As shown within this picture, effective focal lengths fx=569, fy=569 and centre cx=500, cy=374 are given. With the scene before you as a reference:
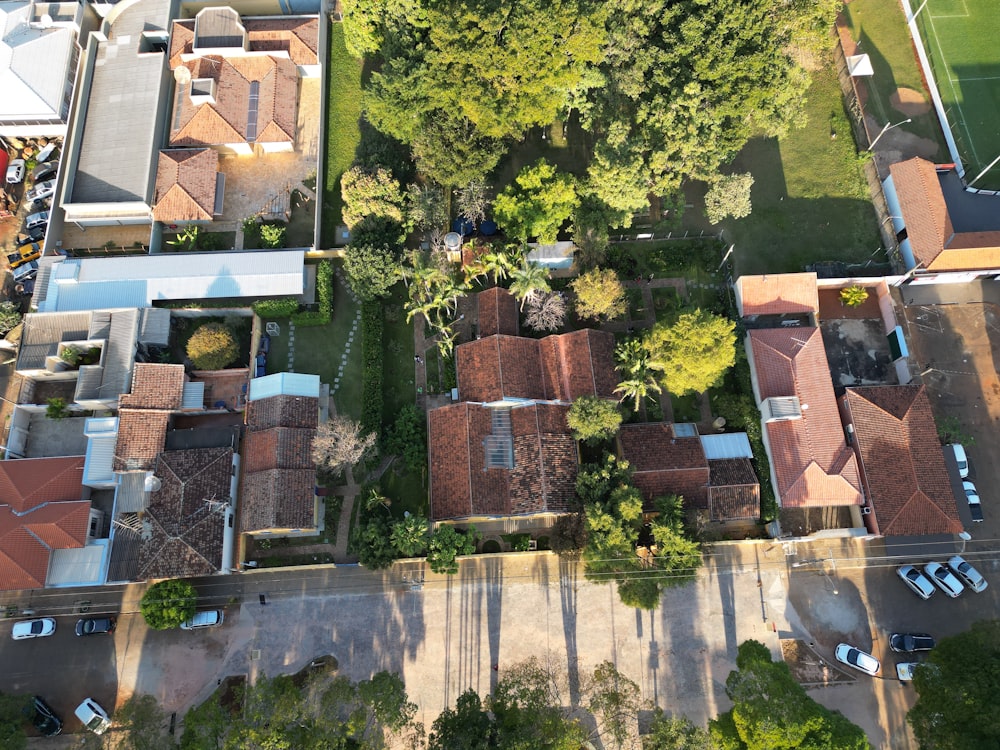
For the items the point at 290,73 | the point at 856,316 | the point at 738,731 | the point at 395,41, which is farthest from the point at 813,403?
the point at 290,73

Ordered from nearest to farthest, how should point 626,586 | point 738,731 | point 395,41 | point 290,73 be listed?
point 738,731 < point 626,586 < point 395,41 < point 290,73

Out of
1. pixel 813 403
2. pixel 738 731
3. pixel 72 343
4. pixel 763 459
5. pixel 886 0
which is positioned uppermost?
pixel 886 0

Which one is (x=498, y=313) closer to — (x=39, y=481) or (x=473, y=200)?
(x=473, y=200)

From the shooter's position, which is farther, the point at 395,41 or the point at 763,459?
the point at 395,41

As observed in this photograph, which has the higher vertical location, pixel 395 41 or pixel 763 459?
pixel 395 41

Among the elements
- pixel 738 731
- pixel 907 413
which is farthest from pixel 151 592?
pixel 907 413

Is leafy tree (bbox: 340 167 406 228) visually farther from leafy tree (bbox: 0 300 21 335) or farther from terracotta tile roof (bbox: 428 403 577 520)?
leafy tree (bbox: 0 300 21 335)

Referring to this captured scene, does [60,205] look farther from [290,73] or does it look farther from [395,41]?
[395,41]

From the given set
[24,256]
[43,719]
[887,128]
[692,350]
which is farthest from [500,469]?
[887,128]

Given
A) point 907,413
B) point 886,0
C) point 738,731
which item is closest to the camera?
point 738,731
